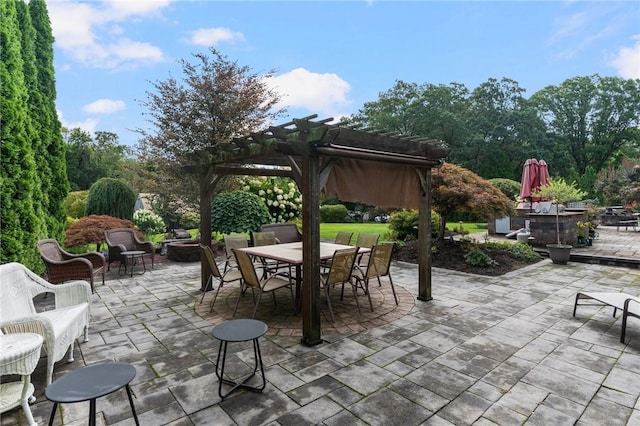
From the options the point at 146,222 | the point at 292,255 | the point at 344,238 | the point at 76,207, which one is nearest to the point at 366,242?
the point at 344,238

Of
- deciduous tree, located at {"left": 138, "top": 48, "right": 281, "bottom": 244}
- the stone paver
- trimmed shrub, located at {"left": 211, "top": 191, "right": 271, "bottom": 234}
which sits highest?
deciduous tree, located at {"left": 138, "top": 48, "right": 281, "bottom": 244}

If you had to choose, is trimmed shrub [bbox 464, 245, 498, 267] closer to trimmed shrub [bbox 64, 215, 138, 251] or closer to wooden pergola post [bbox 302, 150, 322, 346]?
wooden pergola post [bbox 302, 150, 322, 346]

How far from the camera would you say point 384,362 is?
3.04 m

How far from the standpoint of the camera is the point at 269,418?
224 centimetres

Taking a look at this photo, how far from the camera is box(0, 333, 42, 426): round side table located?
2082mm

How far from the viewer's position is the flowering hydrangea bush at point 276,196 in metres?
10.3

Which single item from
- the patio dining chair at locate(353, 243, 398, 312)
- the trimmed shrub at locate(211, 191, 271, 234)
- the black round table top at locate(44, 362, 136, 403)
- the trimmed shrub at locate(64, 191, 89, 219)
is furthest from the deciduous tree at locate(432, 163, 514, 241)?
the trimmed shrub at locate(64, 191, 89, 219)

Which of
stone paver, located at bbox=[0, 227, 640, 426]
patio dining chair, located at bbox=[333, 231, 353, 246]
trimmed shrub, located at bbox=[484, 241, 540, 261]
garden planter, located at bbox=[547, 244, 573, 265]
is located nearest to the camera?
stone paver, located at bbox=[0, 227, 640, 426]

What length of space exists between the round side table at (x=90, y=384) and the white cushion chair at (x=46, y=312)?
105 cm

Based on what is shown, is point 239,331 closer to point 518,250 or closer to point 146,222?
point 518,250

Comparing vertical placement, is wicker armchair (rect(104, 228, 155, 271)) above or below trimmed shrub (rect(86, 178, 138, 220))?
below

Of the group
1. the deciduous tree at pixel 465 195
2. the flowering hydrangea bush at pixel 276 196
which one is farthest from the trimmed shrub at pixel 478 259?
the flowering hydrangea bush at pixel 276 196

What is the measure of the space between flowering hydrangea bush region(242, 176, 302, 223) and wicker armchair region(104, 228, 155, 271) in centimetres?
344

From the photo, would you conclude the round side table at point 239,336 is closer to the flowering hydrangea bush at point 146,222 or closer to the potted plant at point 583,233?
the flowering hydrangea bush at point 146,222
